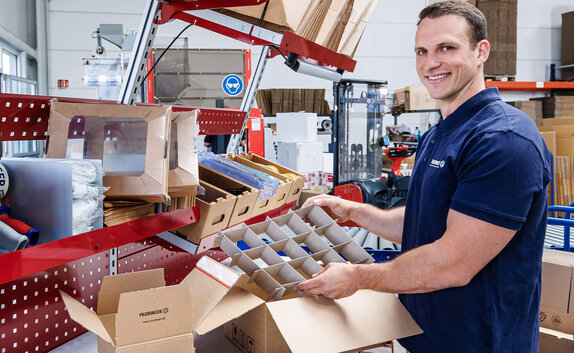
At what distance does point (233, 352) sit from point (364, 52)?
34.8 feet

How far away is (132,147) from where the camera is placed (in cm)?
186

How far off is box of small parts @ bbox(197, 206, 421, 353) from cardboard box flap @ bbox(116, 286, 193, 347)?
0.10 meters

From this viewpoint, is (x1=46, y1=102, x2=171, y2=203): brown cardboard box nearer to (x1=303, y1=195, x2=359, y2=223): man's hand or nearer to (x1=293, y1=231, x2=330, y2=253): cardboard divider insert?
(x1=293, y1=231, x2=330, y2=253): cardboard divider insert

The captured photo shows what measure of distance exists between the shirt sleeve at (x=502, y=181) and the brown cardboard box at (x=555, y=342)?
111 cm

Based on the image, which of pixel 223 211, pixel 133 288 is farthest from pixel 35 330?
pixel 223 211

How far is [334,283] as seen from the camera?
142cm

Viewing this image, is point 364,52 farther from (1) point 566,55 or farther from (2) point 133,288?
(2) point 133,288

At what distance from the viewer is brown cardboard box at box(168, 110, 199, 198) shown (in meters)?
1.81

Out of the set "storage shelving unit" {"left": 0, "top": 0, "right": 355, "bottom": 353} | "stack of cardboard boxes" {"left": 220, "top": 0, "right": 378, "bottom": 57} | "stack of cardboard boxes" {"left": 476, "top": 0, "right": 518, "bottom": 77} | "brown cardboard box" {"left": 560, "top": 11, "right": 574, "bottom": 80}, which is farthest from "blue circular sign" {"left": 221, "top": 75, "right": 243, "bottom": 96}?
"brown cardboard box" {"left": 560, "top": 11, "right": 574, "bottom": 80}

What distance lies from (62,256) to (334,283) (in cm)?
75

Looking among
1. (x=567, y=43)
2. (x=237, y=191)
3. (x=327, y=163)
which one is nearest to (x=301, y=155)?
(x=327, y=163)

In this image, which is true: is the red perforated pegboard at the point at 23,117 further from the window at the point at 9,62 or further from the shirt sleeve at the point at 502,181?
the window at the point at 9,62

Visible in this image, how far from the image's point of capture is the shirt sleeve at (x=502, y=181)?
4.35ft

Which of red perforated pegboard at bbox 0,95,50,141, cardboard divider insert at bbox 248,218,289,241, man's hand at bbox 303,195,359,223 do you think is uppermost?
red perforated pegboard at bbox 0,95,50,141
